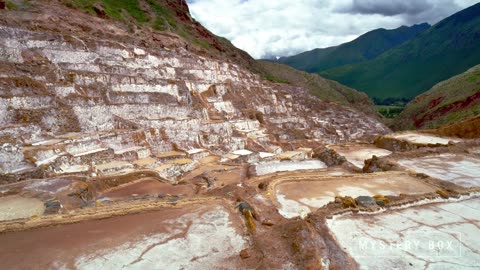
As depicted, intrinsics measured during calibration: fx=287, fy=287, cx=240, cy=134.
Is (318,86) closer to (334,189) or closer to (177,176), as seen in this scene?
Answer: (177,176)

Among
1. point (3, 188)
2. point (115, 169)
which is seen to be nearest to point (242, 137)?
point (115, 169)

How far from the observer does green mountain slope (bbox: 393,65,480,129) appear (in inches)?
2092

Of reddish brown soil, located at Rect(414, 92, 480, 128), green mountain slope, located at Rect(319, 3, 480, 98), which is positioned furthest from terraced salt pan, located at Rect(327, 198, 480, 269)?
green mountain slope, located at Rect(319, 3, 480, 98)

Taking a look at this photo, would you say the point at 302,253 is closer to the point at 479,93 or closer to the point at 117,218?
the point at 117,218

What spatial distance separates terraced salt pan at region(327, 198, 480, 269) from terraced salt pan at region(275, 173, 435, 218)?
1.90m

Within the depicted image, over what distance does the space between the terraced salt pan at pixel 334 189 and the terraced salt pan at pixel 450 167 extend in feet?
6.17

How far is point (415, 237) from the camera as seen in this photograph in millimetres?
8008

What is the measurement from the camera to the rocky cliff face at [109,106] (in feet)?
72.3

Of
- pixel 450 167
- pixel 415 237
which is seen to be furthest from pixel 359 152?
pixel 415 237

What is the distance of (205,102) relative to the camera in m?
43.6

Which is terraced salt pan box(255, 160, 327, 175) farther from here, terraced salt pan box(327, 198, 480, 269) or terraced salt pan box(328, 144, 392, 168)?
terraced salt pan box(327, 198, 480, 269)

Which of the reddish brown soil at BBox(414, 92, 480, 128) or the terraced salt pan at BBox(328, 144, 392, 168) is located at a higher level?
the reddish brown soil at BBox(414, 92, 480, 128)

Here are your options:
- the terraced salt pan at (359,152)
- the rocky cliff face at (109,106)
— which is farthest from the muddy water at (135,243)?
the terraced salt pan at (359,152)

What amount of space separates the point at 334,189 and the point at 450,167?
8.30 m
